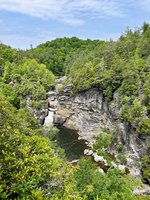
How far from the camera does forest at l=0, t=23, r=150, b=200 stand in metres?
9.89

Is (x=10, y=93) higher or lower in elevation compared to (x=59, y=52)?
lower

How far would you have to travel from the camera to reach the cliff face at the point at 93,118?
40.9m

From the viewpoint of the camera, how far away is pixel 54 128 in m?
50.3

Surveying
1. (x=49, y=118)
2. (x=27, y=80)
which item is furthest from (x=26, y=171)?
(x=49, y=118)

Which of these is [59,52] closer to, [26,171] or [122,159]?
[122,159]

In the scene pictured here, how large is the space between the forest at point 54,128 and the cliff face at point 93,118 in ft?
4.58

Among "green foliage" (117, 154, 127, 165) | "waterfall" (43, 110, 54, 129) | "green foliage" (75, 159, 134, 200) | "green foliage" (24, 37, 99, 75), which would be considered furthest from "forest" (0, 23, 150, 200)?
"waterfall" (43, 110, 54, 129)

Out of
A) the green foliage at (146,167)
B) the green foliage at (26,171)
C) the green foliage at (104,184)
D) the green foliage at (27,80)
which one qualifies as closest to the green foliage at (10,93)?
the green foliage at (27,80)

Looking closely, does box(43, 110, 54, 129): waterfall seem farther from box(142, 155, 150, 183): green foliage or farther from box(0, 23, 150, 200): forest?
box(142, 155, 150, 183): green foliage

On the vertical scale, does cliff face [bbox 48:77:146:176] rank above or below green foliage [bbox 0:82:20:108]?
below

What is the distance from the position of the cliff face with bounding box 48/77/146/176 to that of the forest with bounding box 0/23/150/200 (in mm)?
1396

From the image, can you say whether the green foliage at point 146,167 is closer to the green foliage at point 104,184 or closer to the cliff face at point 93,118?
the cliff face at point 93,118

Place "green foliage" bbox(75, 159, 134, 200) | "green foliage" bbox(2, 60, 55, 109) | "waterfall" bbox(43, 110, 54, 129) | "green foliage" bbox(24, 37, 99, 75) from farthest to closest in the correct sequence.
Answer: "green foliage" bbox(24, 37, 99, 75) < "waterfall" bbox(43, 110, 54, 129) < "green foliage" bbox(2, 60, 55, 109) < "green foliage" bbox(75, 159, 134, 200)

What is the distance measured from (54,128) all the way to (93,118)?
8.08 m
